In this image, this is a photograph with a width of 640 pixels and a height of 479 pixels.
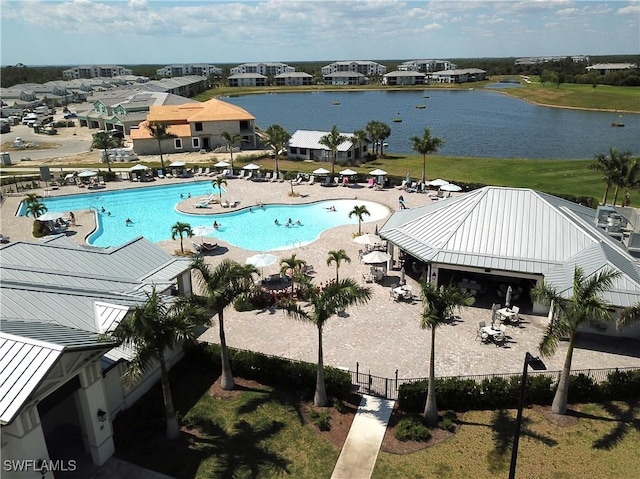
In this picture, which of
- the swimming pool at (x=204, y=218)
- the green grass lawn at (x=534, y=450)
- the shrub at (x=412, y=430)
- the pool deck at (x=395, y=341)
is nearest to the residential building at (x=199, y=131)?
the swimming pool at (x=204, y=218)

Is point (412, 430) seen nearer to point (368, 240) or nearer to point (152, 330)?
point (152, 330)

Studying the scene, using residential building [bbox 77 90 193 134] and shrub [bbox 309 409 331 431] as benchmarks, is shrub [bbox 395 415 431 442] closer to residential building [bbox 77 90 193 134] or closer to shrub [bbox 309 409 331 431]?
shrub [bbox 309 409 331 431]

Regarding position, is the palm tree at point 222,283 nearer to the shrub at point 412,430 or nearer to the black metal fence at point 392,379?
the black metal fence at point 392,379

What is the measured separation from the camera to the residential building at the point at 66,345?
1360 centimetres

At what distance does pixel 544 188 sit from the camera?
49.4 metres

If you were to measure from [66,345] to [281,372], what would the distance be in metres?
9.18

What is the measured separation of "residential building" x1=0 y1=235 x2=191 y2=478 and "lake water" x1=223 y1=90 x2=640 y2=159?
63.2 meters

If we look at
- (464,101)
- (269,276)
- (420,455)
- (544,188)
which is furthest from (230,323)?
(464,101)

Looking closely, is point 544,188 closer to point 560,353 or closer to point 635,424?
point 560,353

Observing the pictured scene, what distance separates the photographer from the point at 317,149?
64.9 metres

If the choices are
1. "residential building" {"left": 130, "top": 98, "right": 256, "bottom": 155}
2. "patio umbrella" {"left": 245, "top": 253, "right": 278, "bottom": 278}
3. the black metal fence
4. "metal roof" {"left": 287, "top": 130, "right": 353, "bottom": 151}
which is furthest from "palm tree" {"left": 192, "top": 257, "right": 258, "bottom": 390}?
"residential building" {"left": 130, "top": 98, "right": 256, "bottom": 155}

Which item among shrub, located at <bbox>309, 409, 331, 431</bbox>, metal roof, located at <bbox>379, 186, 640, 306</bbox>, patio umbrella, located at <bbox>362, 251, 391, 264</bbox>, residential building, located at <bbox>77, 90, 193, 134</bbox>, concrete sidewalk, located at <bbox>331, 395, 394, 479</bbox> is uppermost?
residential building, located at <bbox>77, 90, 193, 134</bbox>

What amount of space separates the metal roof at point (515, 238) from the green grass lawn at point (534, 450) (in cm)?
773

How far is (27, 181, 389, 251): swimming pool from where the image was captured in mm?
40594
